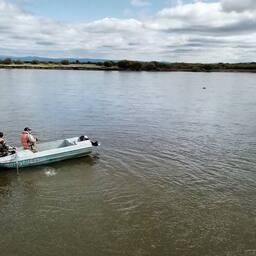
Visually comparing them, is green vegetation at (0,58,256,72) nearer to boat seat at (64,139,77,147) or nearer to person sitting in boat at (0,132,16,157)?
boat seat at (64,139,77,147)

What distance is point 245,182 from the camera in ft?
53.8

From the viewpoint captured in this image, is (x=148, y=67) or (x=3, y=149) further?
(x=148, y=67)

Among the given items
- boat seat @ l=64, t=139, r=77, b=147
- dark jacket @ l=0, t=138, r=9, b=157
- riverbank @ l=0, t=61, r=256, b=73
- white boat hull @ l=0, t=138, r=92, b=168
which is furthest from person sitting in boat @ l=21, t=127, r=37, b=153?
riverbank @ l=0, t=61, r=256, b=73

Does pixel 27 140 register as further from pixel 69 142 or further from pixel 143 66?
pixel 143 66

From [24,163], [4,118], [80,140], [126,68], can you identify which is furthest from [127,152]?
[126,68]

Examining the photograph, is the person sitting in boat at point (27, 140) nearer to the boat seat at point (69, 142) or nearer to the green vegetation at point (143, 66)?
the boat seat at point (69, 142)

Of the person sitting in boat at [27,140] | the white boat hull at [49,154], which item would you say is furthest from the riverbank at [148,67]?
the person sitting in boat at [27,140]

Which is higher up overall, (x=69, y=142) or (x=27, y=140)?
(x=27, y=140)

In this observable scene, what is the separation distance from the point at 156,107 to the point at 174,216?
27776 mm

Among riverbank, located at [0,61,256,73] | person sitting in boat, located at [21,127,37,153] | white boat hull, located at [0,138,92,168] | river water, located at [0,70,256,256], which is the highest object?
riverbank, located at [0,61,256,73]

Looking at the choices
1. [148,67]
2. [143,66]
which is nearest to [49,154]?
[143,66]

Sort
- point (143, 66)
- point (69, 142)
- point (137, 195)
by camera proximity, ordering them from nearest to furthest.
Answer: point (137, 195), point (69, 142), point (143, 66)

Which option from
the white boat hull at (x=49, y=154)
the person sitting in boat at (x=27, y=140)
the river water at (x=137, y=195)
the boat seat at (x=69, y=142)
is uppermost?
the person sitting in boat at (x=27, y=140)

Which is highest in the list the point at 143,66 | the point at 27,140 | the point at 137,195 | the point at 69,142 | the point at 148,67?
the point at 143,66
